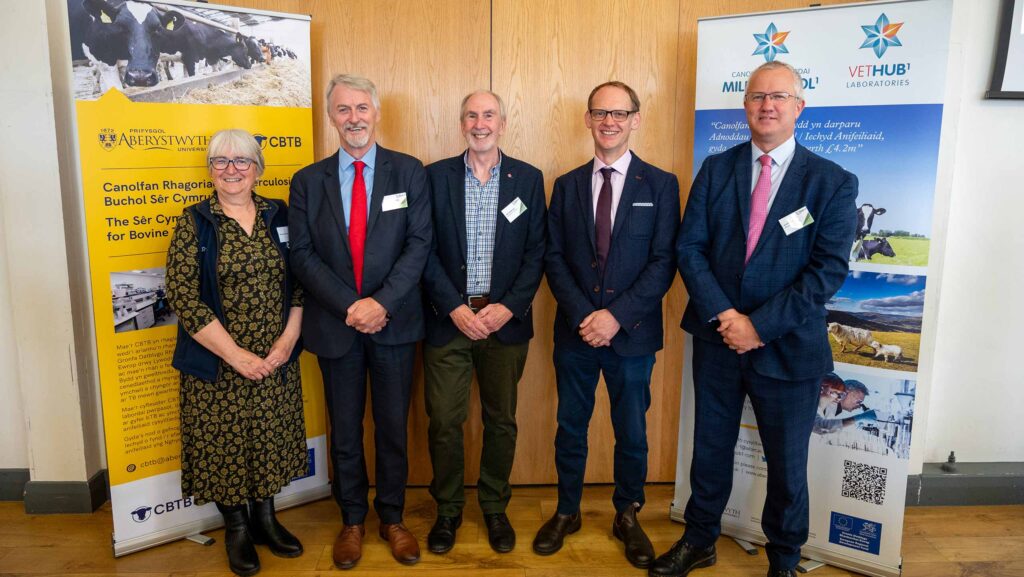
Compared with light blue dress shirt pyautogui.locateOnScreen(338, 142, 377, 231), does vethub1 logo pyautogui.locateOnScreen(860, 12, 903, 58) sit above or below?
above

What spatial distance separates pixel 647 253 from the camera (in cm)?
249

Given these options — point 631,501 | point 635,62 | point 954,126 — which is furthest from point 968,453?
point 635,62

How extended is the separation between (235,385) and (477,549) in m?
1.26

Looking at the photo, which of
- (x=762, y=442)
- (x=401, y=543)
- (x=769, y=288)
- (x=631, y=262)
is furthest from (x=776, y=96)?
(x=401, y=543)

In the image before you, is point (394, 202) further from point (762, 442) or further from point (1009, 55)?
point (1009, 55)

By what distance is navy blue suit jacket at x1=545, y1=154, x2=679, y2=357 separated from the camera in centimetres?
244

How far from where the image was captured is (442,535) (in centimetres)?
269

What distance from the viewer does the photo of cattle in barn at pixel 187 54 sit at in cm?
248

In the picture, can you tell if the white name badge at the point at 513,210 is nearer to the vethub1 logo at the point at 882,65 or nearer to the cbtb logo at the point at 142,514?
the vethub1 logo at the point at 882,65

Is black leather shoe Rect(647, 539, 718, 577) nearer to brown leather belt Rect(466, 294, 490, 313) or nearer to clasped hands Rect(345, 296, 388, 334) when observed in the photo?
brown leather belt Rect(466, 294, 490, 313)

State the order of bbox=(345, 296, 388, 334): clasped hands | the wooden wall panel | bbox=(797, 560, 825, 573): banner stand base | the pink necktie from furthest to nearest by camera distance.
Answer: the wooden wall panel < bbox=(797, 560, 825, 573): banner stand base < bbox=(345, 296, 388, 334): clasped hands < the pink necktie

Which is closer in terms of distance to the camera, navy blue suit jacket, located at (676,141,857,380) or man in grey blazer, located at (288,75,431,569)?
navy blue suit jacket, located at (676,141,857,380)

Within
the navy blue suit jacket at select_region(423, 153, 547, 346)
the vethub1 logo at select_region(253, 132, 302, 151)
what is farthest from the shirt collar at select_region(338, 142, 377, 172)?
the vethub1 logo at select_region(253, 132, 302, 151)

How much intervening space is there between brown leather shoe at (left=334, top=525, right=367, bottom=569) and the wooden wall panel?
1.14 m
